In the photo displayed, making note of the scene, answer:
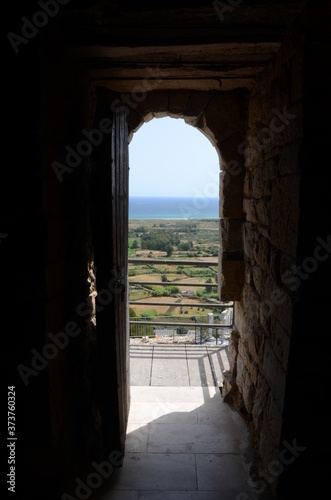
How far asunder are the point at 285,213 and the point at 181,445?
6.27 feet

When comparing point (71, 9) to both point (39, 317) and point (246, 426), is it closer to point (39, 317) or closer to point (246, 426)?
point (39, 317)

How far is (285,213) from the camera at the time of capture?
1791 mm

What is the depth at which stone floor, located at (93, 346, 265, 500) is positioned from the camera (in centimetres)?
219

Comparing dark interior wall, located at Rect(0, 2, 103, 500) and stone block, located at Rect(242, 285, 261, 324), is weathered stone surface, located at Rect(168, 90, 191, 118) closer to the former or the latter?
dark interior wall, located at Rect(0, 2, 103, 500)

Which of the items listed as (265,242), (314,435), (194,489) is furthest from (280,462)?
(265,242)

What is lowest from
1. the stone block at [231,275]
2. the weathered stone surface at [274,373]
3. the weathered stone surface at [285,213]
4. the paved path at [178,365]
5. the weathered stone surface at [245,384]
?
the paved path at [178,365]

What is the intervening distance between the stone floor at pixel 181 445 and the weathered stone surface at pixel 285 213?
4.95 feet

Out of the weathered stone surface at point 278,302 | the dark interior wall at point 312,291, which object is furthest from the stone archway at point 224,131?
the dark interior wall at point 312,291

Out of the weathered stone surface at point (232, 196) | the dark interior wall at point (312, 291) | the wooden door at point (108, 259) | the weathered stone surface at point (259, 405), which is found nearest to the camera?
the dark interior wall at point (312, 291)

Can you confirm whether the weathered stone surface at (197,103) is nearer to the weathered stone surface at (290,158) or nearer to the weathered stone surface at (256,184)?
the weathered stone surface at (256,184)

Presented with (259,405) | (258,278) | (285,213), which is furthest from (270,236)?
(259,405)

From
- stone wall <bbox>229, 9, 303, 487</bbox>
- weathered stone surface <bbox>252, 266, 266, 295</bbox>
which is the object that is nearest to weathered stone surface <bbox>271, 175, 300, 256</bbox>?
stone wall <bbox>229, 9, 303, 487</bbox>

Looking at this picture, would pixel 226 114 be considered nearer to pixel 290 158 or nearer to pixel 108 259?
pixel 290 158

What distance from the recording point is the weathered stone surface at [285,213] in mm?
1646
